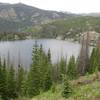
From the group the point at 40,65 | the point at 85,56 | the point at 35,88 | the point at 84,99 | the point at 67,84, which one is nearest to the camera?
the point at 84,99

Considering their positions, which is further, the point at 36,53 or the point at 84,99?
the point at 36,53

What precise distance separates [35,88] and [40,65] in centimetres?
930

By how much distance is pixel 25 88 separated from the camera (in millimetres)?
58406

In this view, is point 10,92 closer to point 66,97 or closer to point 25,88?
point 25,88

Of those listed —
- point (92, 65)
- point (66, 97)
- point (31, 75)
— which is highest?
point (66, 97)

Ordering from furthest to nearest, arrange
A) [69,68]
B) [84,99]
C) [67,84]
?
[69,68] → [67,84] → [84,99]

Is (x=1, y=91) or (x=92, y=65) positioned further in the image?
(x=92, y=65)

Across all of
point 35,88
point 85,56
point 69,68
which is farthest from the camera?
point 85,56

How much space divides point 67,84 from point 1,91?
38.8 m

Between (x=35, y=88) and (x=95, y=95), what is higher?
(x=95, y=95)

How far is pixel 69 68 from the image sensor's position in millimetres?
85625

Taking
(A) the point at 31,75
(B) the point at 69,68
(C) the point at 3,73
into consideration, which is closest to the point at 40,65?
(A) the point at 31,75

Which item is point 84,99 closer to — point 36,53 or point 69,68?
point 69,68

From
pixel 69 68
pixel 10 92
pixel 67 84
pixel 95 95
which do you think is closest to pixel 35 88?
pixel 10 92
